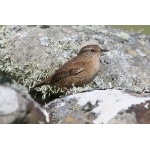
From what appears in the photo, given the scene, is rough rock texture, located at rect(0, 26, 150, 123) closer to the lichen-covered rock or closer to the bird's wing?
the lichen-covered rock

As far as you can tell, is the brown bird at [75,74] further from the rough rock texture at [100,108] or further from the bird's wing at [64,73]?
the rough rock texture at [100,108]

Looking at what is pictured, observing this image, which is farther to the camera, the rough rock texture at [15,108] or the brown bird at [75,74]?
the brown bird at [75,74]

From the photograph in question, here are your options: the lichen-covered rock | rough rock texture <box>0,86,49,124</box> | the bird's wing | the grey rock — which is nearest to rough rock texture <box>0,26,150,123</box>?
the lichen-covered rock

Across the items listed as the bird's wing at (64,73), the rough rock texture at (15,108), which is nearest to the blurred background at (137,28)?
the bird's wing at (64,73)

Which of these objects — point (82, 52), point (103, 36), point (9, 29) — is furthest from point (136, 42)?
point (9, 29)

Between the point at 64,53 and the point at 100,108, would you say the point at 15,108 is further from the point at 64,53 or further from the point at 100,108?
the point at 64,53

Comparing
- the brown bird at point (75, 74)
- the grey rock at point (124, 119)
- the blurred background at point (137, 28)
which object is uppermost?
the blurred background at point (137, 28)

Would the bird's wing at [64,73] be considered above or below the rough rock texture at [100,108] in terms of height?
above

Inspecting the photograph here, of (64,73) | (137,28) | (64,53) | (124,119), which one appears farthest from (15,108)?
(137,28)
